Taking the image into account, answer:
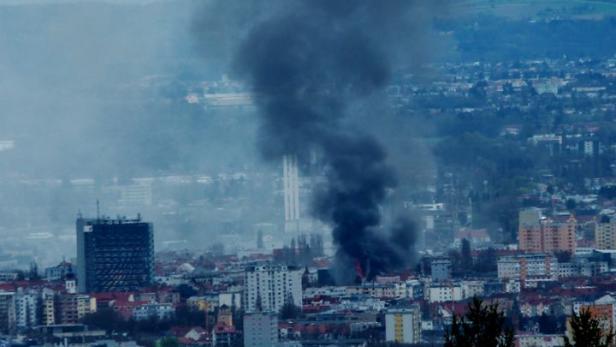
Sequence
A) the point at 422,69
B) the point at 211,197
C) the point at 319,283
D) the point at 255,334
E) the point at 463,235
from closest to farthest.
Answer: the point at 255,334 < the point at 319,283 < the point at 463,235 < the point at 211,197 < the point at 422,69

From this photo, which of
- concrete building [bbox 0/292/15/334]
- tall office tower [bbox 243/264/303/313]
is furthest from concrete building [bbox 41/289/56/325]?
tall office tower [bbox 243/264/303/313]

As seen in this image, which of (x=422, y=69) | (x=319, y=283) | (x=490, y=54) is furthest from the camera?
(x=490, y=54)

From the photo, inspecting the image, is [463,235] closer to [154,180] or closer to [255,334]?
[154,180]

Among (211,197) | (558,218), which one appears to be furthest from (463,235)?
(211,197)

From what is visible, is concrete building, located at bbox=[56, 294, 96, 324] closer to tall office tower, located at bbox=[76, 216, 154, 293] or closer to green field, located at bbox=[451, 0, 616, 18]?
tall office tower, located at bbox=[76, 216, 154, 293]

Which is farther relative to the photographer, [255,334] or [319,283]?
[319,283]

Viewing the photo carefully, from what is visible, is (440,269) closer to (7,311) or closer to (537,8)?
(7,311)
